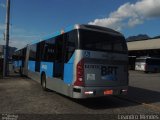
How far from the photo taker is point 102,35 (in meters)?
11.4

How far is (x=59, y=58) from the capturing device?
12547 millimetres

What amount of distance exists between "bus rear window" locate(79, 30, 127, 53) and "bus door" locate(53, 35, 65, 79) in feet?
4.84

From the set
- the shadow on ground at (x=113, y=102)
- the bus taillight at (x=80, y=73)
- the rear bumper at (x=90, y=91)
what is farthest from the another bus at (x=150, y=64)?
the bus taillight at (x=80, y=73)

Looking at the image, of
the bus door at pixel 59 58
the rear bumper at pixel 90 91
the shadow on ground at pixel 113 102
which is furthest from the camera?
the bus door at pixel 59 58

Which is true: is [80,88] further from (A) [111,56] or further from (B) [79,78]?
(A) [111,56]

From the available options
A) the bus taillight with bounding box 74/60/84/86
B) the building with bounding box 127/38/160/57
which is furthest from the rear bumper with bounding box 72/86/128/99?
the building with bounding box 127/38/160/57

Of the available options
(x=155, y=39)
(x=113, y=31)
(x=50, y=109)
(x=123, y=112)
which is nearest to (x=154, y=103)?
(x=123, y=112)

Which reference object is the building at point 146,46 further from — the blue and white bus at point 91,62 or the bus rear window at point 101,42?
the blue and white bus at point 91,62

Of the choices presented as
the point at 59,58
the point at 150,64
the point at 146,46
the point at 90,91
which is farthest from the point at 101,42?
the point at 146,46

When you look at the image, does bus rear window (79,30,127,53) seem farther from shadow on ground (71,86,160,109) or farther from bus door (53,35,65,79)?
shadow on ground (71,86,160,109)

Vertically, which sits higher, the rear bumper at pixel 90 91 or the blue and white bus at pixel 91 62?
the blue and white bus at pixel 91 62

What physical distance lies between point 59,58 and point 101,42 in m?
2.21

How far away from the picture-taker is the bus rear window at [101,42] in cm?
1078

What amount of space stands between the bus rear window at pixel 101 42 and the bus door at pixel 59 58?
58.0 inches
